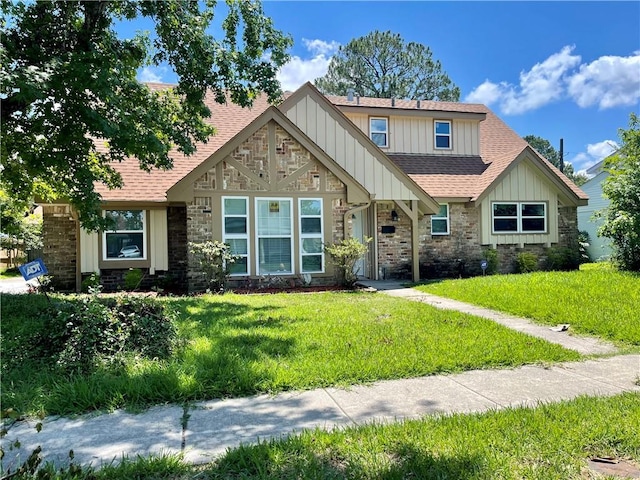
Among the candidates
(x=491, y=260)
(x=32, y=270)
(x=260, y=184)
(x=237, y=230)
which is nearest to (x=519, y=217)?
(x=491, y=260)

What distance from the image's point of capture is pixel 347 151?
13.6 m

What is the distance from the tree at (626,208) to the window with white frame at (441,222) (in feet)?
15.1

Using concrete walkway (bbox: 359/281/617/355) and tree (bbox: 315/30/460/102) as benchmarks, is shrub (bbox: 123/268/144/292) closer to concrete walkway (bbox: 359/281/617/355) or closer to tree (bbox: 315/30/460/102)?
concrete walkway (bbox: 359/281/617/355)

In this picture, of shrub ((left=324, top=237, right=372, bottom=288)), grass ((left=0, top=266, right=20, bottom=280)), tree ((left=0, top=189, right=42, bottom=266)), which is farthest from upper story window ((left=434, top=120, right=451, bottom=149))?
grass ((left=0, top=266, right=20, bottom=280))

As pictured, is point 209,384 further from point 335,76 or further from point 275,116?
point 335,76

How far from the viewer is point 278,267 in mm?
12227

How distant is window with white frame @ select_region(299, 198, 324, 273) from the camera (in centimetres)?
1237

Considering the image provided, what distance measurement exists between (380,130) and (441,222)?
4.62 m

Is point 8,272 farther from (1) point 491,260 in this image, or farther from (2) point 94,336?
(1) point 491,260

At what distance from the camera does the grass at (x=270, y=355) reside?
4.04m

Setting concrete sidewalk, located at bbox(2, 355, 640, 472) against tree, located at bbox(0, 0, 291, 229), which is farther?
tree, located at bbox(0, 0, 291, 229)

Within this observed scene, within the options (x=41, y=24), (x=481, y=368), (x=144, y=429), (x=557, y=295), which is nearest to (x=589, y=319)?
(x=557, y=295)

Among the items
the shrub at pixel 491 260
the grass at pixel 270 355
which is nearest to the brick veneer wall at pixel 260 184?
the grass at pixel 270 355

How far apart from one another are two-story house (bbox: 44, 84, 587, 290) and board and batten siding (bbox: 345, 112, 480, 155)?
0.15ft
